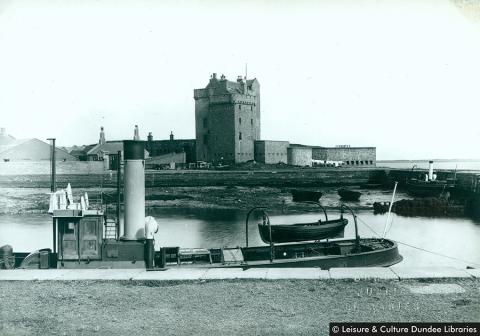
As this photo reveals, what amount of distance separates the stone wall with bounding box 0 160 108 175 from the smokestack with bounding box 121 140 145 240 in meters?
49.1

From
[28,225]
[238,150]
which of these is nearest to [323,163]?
[238,150]

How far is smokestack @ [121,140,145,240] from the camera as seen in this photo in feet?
31.2

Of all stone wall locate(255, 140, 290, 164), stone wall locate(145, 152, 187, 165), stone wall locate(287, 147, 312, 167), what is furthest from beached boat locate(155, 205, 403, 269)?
stone wall locate(287, 147, 312, 167)

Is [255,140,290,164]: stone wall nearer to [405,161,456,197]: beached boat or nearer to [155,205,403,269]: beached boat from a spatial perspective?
[405,161,456,197]: beached boat

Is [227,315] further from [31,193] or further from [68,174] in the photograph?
[68,174]

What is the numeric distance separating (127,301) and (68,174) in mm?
53112

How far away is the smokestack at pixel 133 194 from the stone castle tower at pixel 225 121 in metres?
52.2

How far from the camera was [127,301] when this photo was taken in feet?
20.4

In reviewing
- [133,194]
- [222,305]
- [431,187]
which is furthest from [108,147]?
[222,305]

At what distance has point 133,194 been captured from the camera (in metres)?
9.52

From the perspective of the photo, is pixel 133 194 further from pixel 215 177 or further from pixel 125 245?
pixel 215 177

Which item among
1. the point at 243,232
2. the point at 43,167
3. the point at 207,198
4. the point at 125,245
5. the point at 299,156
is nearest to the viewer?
the point at 125,245

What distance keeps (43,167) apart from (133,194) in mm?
51526

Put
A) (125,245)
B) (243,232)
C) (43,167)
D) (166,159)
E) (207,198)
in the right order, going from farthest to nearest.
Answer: (166,159), (43,167), (207,198), (243,232), (125,245)
